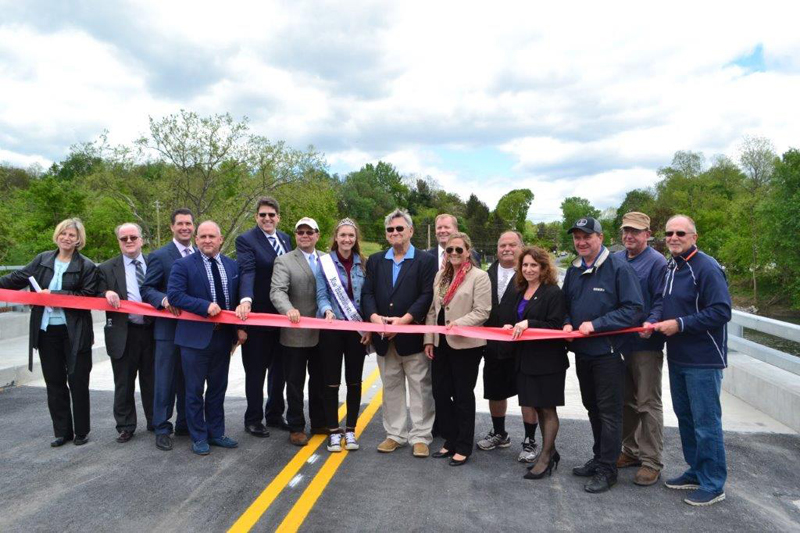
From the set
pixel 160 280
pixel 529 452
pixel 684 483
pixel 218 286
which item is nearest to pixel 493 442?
pixel 529 452

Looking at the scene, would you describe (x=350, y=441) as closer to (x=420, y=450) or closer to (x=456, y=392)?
(x=420, y=450)

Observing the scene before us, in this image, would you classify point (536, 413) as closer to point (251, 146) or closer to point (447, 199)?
point (251, 146)

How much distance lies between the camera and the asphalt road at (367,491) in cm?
391

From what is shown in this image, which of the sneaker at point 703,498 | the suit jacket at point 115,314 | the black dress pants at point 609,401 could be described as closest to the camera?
the sneaker at point 703,498

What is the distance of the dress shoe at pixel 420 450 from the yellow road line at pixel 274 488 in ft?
3.16

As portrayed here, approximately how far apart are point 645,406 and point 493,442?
1459 mm

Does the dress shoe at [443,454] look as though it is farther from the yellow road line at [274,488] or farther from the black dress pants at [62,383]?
the black dress pants at [62,383]

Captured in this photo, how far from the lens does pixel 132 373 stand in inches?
228

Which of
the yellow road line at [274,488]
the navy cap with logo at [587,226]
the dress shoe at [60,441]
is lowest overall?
the yellow road line at [274,488]

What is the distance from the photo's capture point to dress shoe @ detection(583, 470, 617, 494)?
4445 millimetres

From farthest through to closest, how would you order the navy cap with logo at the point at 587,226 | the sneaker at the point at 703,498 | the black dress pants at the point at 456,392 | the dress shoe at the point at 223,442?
the dress shoe at the point at 223,442 → the black dress pants at the point at 456,392 → the navy cap with logo at the point at 587,226 → the sneaker at the point at 703,498

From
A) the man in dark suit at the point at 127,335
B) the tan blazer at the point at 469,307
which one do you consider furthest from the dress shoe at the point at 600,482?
the man in dark suit at the point at 127,335

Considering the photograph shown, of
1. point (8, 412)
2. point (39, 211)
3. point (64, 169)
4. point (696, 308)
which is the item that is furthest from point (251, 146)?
point (64, 169)

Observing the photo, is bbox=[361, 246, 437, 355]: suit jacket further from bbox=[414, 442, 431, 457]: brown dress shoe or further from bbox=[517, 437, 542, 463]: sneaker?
bbox=[517, 437, 542, 463]: sneaker
